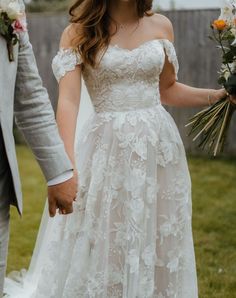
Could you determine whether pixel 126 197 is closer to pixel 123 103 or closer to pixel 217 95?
pixel 123 103

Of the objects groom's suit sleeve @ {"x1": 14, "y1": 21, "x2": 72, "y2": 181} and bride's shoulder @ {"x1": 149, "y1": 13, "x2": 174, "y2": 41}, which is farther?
bride's shoulder @ {"x1": 149, "y1": 13, "x2": 174, "y2": 41}

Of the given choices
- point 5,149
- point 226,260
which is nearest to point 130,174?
point 5,149

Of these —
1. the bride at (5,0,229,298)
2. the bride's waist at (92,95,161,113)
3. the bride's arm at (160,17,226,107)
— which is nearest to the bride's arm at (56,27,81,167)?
the bride at (5,0,229,298)

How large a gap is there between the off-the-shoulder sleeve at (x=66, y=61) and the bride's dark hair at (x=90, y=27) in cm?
3

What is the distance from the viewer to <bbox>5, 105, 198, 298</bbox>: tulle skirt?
4031 mm

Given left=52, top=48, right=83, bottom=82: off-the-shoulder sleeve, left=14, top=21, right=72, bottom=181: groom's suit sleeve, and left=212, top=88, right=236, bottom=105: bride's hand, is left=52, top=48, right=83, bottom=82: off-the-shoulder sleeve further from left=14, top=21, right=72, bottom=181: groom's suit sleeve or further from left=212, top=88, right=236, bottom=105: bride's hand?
left=14, top=21, right=72, bottom=181: groom's suit sleeve

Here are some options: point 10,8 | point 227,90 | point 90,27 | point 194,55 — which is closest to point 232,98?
point 227,90

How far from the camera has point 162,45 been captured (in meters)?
4.15

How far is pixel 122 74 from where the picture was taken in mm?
4020

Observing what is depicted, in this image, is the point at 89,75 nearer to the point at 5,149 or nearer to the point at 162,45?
the point at 162,45

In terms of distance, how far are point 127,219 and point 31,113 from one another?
52.3 inches

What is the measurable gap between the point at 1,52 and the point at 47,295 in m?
1.94

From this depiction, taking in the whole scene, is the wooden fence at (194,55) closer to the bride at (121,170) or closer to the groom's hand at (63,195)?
the bride at (121,170)

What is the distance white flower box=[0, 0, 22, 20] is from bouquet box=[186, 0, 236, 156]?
4.97 feet
